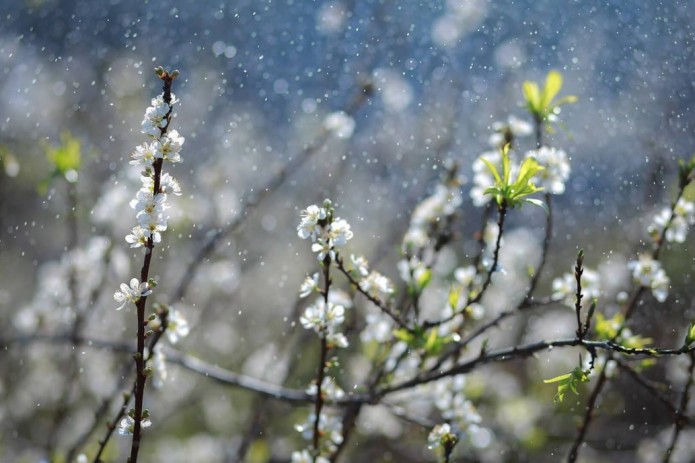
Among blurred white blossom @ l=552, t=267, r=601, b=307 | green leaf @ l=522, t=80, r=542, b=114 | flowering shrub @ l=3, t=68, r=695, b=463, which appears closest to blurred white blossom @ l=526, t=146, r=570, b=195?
flowering shrub @ l=3, t=68, r=695, b=463

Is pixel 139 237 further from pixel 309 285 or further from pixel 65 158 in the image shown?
pixel 65 158

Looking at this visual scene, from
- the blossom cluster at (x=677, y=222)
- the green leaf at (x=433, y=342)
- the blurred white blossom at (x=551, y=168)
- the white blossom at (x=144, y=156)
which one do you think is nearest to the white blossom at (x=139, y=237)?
the white blossom at (x=144, y=156)

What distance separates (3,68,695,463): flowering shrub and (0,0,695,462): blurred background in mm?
41

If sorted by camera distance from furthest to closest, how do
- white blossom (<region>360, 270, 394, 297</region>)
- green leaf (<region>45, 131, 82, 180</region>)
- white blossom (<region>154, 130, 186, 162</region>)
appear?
green leaf (<region>45, 131, 82, 180</region>) < white blossom (<region>360, 270, 394, 297</region>) < white blossom (<region>154, 130, 186, 162</region>)

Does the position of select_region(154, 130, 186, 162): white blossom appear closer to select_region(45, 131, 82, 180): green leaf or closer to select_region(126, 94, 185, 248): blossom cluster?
select_region(126, 94, 185, 248): blossom cluster

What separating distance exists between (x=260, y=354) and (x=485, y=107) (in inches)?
88.8

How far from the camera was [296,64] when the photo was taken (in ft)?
15.4

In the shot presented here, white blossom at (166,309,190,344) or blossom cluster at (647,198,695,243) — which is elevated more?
blossom cluster at (647,198,695,243)

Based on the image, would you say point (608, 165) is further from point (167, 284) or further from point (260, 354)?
point (167, 284)

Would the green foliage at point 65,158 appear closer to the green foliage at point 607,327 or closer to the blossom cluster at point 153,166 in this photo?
the blossom cluster at point 153,166

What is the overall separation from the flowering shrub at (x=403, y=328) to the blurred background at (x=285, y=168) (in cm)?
4

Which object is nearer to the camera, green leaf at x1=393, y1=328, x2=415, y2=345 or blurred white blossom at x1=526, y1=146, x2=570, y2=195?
green leaf at x1=393, y1=328, x2=415, y2=345

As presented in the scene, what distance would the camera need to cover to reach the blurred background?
131 inches

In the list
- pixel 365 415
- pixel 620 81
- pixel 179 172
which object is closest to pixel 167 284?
pixel 179 172
